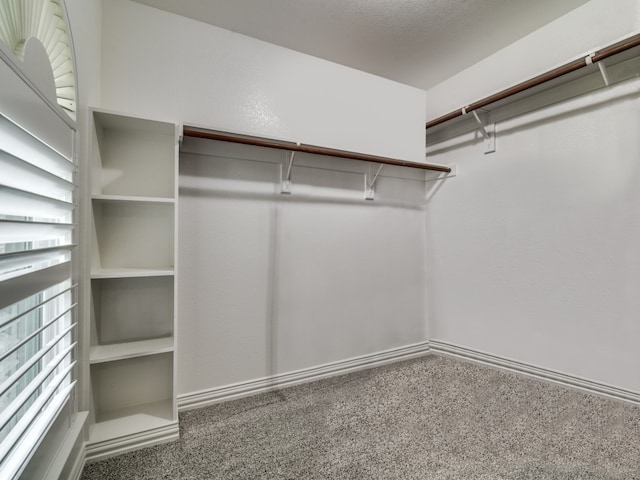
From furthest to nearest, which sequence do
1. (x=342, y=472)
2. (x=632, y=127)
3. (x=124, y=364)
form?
(x=632, y=127) < (x=124, y=364) < (x=342, y=472)

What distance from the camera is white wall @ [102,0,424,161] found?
157 cm

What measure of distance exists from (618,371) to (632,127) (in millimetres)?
1358

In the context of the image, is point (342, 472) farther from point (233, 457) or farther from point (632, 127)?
point (632, 127)

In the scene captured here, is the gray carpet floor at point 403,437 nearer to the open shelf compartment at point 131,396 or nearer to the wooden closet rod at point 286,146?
the open shelf compartment at point 131,396

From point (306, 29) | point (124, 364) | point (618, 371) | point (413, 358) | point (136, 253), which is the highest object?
point (306, 29)

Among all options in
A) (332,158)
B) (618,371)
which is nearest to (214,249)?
→ (332,158)

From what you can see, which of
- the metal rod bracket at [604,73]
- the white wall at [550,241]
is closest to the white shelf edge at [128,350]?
the white wall at [550,241]

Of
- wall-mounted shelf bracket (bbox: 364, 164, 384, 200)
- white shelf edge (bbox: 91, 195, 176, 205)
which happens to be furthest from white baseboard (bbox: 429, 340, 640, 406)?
white shelf edge (bbox: 91, 195, 176, 205)

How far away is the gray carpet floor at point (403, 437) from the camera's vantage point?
123 cm

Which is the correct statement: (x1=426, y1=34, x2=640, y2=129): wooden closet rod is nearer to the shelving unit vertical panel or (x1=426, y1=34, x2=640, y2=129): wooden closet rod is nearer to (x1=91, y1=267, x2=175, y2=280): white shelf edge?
the shelving unit vertical panel

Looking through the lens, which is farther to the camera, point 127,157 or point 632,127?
point 632,127

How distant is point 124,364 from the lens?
1502 mm

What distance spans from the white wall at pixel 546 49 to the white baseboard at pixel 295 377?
204 cm

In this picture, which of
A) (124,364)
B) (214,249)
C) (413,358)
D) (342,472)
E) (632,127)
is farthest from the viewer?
(413,358)
